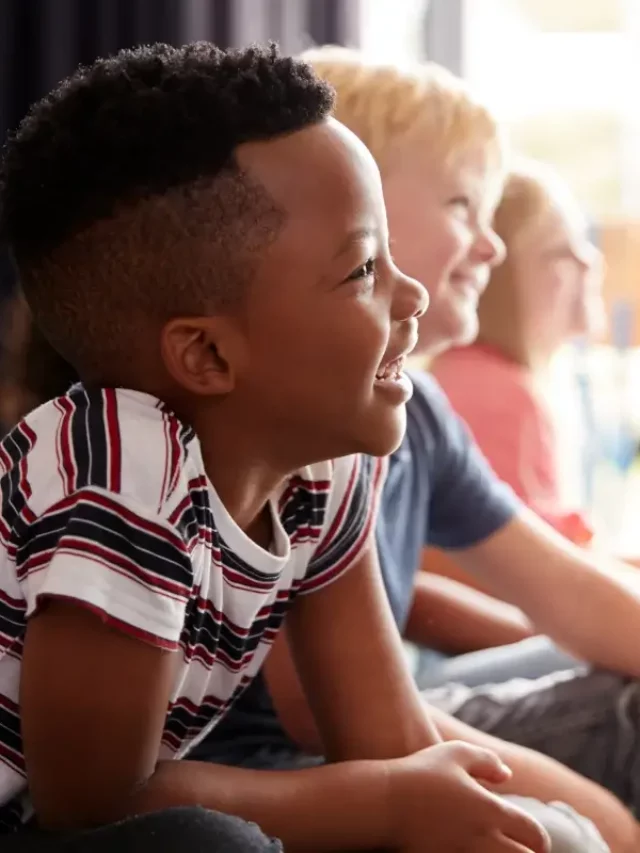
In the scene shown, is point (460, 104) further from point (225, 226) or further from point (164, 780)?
point (164, 780)

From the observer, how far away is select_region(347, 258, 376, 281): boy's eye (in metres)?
0.72

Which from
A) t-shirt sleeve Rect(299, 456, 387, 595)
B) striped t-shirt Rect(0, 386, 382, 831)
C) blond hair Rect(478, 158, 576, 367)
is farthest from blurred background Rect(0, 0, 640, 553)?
striped t-shirt Rect(0, 386, 382, 831)

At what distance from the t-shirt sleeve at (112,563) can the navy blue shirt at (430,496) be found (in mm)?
412

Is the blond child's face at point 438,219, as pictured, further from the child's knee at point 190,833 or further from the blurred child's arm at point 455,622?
the child's knee at point 190,833

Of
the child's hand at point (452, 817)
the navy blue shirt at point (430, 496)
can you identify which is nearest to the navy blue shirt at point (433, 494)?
the navy blue shirt at point (430, 496)

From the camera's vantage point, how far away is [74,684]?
0.64 meters

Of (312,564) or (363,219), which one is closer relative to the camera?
(363,219)

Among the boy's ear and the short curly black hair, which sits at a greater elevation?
the short curly black hair

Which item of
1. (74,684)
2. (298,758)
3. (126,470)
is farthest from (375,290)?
(298,758)

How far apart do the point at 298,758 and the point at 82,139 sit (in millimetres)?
568

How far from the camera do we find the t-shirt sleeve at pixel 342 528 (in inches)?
32.6

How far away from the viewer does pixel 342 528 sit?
Result: 83 cm

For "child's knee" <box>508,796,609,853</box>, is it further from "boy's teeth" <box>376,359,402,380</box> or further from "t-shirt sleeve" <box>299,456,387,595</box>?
"boy's teeth" <box>376,359,402,380</box>

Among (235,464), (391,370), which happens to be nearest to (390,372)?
(391,370)
